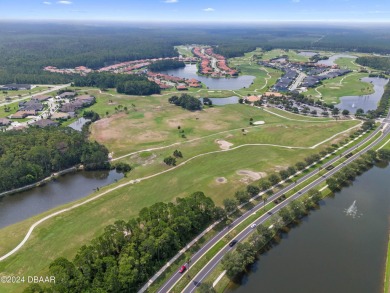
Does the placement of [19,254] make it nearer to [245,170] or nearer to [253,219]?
[253,219]

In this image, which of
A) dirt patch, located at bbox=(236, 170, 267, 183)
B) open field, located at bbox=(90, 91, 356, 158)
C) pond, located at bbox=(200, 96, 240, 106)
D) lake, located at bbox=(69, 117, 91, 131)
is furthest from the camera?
pond, located at bbox=(200, 96, 240, 106)

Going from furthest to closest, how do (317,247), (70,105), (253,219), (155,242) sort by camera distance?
(70,105)
(253,219)
(317,247)
(155,242)

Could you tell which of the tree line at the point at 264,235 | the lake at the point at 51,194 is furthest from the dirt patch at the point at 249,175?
the lake at the point at 51,194

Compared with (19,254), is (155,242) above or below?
above

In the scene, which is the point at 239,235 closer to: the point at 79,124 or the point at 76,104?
the point at 79,124

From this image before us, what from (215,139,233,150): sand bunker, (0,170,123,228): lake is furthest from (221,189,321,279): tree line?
(0,170,123,228): lake

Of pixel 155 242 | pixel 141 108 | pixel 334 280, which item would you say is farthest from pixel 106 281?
pixel 141 108

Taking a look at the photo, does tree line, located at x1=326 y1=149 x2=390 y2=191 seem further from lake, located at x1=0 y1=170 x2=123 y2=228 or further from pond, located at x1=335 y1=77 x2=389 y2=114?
lake, located at x1=0 y1=170 x2=123 y2=228
